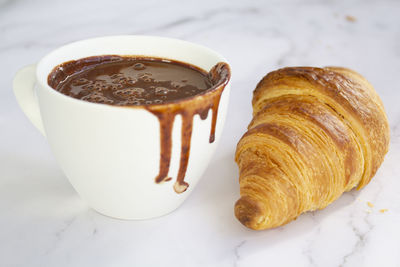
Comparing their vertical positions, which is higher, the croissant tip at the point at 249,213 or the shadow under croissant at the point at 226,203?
the croissant tip at the point at 249,213

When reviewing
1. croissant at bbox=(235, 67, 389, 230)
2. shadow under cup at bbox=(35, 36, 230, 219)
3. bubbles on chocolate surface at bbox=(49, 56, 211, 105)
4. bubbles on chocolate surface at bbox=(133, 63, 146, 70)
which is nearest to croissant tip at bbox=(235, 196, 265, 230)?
croissant at bbox=(235, 67, 389, 230)

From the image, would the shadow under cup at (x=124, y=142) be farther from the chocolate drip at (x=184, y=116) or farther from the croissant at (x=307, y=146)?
the croissant at (x=307, y=146)

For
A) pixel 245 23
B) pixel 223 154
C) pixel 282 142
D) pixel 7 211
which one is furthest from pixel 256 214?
pixel 245 23

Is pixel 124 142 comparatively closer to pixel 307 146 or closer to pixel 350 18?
pixel 307 146

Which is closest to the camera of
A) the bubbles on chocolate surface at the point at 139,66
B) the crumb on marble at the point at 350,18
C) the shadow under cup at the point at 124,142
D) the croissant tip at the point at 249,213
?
the shadow under cup at the point at 124,142

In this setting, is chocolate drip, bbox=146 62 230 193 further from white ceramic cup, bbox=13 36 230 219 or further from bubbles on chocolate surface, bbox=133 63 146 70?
bubbles on chocolate surface, bbox=133 63 146 70

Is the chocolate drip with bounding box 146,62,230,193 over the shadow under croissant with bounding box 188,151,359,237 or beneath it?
over

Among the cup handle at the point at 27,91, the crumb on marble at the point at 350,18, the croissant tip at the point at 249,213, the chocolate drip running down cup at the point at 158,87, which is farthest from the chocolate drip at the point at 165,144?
the crumb on marble at the point at 350,18

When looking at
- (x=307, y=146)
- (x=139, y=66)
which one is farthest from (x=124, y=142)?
(x=307, y=146)
